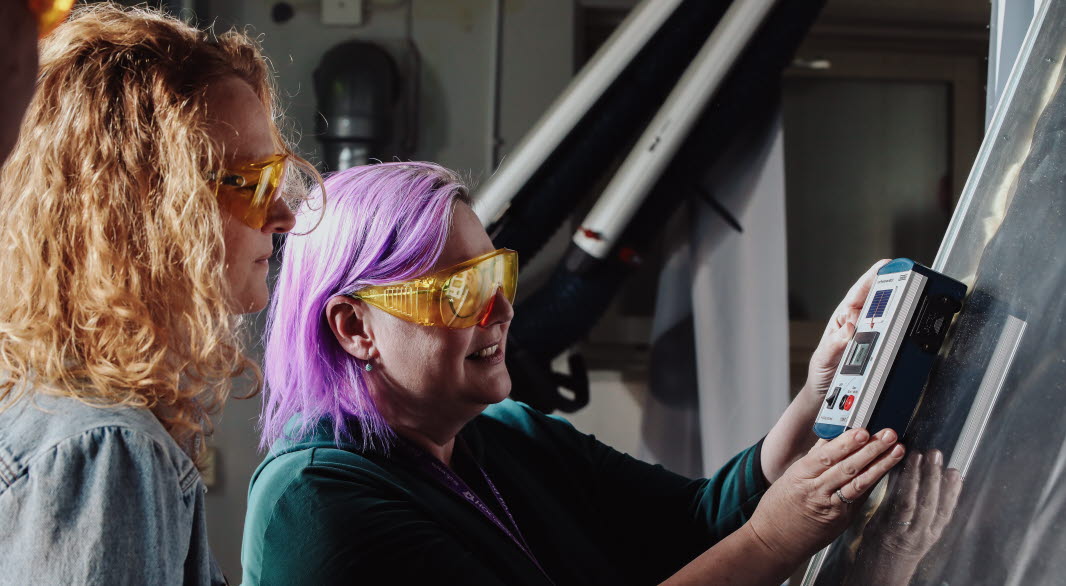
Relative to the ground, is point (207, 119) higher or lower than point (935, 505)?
higher

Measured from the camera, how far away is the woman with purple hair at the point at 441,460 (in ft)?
2.89

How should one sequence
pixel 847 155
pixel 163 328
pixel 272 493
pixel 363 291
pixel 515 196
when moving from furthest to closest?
pixel 847 155 < pixel 515 196 < pixel 363 291 < pixel 272 493 < pixel 163 328

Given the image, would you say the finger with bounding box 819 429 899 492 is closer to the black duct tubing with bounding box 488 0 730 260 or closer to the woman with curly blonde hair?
the woman with curly blonde hair

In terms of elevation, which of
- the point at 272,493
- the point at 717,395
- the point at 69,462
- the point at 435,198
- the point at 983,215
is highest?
the point at 983,215

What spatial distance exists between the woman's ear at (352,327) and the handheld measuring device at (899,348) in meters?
0.52

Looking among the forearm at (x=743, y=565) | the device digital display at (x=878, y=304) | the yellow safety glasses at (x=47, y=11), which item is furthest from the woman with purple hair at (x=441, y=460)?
the yellow safety glasses at (x=47, y=11)

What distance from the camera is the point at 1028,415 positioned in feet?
2.21

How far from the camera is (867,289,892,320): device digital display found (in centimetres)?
79

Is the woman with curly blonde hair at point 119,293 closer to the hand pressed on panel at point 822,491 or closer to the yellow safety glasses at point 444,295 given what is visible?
the yellow safety glasses at point 444,295

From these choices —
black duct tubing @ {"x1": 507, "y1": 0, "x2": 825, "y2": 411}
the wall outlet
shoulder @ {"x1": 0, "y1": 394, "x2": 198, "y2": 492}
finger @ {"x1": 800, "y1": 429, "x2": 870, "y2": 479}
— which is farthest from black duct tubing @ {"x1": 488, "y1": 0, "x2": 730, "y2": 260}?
shoulder @ {"x1": 0, "y1": 394, "x2": 198, "y2": 492}

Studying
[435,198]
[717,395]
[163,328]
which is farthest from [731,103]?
[163,328]

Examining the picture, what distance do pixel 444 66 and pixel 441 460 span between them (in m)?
1.60

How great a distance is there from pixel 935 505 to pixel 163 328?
25.0 inches

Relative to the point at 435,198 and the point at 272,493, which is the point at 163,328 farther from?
the point at 435,198
